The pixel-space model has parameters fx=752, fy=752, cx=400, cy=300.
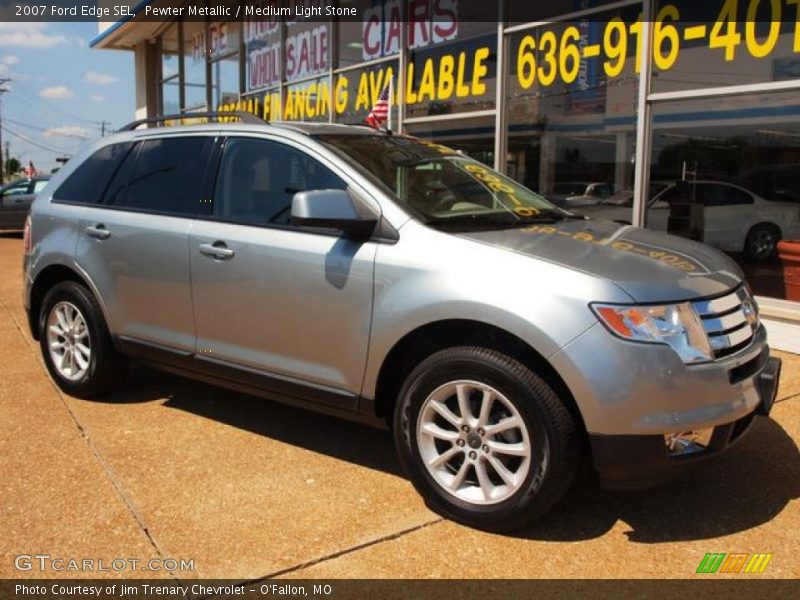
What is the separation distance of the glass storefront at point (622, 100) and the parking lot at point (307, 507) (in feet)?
10.4

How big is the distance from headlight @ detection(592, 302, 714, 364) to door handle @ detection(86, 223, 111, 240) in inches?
121

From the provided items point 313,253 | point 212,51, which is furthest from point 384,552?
point 212,51

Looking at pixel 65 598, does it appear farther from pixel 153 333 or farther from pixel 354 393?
pixel 153 333

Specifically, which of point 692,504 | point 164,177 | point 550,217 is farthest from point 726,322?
point 164,177

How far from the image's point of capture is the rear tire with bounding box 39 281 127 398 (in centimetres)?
470

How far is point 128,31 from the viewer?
1830 cm

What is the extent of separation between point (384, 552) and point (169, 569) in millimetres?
840

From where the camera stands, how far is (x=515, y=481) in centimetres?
305

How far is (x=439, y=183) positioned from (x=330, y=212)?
0.78 m

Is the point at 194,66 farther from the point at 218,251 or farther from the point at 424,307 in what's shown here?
the point at 424,307

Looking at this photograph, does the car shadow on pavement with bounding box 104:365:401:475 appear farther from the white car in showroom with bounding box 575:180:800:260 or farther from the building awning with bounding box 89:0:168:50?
the building awning with bounding box 89:0:168:50

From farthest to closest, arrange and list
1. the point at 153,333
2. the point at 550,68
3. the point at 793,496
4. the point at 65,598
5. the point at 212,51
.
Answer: the point at 212,51
the point at 550,68
the point at 153,333
the point at 793,496
the point at 65,598

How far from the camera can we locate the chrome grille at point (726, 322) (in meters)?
2.99

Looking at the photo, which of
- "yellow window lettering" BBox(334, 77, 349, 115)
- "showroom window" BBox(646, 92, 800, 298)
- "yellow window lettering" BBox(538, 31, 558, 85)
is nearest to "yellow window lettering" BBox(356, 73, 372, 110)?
"yellow window lettering" BBox(334, 77, 349, 115)
